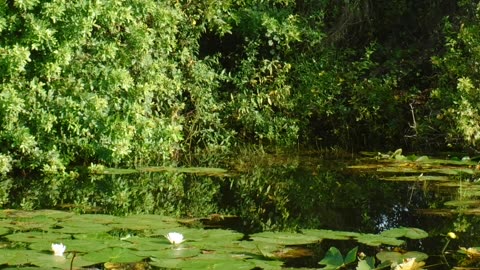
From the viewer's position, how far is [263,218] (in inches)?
222

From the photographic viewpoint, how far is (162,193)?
267 inches

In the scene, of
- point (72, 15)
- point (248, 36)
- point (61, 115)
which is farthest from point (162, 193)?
point (248, 36)

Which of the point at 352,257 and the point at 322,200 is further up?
the point at 322,200

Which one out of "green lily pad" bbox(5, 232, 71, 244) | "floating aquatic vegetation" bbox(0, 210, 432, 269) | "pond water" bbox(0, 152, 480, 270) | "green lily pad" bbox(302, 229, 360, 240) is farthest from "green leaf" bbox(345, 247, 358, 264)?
"green lily pad" bbox(5, 232, 71, 244)

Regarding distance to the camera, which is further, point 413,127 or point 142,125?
point 413,127

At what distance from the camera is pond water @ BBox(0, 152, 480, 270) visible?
413 centimetres

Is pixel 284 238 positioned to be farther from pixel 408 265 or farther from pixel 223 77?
pixel 223 77

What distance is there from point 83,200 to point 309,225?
6.15 ft

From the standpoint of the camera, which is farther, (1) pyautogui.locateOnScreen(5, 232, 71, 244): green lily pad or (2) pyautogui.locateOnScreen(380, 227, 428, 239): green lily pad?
(2) pyautogui.locateOnScreen(380, 227, 428, 239): green lily pad

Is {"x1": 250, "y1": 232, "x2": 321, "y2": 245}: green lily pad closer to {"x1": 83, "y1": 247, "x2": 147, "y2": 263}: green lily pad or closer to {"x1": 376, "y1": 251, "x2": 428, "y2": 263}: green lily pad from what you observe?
{"x1": 376, "y1": 251, "x2": 428, "y2": 263}: green lily pad

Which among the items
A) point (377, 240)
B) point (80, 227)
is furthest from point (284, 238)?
point (80, 227)

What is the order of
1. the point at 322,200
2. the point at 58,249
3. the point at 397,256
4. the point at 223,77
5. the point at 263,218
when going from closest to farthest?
the point at 58,249 < the point at 397,256 < the point at 263,218 < the point at 322,200 < the point at 223,77

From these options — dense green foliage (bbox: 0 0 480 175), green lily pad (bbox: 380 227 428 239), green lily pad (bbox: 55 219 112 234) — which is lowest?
green lily pad (bbox: 380 227 428 239)

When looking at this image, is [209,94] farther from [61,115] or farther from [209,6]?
[61,115]
